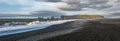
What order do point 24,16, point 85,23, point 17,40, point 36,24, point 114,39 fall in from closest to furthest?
point 17,40, point 114,39, point 24,16, point 85,23, point 36,24

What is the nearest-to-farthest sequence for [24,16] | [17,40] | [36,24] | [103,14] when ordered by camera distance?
[17,40], [24,16], [103,14], [36,24]

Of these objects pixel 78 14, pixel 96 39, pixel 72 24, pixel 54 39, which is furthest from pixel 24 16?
pixel 72 24

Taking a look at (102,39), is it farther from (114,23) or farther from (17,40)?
(114,23)

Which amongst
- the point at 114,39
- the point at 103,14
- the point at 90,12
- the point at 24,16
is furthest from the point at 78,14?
the point at 114,39

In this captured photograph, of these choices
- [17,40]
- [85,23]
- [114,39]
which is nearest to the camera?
[17,40]

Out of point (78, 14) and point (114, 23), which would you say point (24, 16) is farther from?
point (114, 23)

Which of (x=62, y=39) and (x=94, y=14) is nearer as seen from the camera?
(x=62, y=39)

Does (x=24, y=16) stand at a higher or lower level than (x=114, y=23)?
higher

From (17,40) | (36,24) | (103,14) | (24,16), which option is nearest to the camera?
(17,40)

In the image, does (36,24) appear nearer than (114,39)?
No
